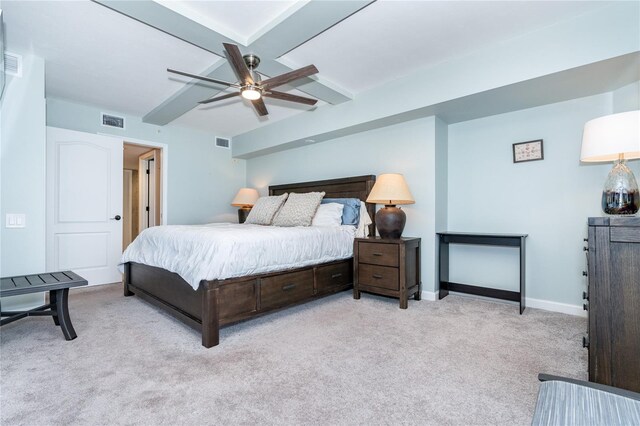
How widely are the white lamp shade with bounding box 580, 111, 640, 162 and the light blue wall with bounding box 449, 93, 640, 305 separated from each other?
1.45m

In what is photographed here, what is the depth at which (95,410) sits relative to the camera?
1494 millimetres

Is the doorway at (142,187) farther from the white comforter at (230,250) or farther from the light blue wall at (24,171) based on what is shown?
the white comforter at (230,250)

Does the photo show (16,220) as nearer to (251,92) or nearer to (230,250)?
(230,250)

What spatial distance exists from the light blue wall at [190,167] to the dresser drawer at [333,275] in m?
2.99

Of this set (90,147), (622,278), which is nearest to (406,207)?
(622,278)

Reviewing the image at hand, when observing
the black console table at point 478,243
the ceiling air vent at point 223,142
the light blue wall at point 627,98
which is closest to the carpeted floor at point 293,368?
the black console table at point 478,243

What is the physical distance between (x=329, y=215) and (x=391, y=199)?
0.86 metres

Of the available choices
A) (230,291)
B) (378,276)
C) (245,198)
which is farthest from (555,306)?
(245,198)

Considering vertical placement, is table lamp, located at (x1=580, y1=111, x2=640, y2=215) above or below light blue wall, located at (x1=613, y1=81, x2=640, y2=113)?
below

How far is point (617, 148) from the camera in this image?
5.31 feet

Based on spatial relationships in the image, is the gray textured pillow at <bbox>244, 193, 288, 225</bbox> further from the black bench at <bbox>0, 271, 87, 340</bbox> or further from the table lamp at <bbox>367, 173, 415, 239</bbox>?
the black bench at <bbox>0, 271, 87, 340</bbox>

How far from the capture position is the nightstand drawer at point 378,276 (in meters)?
3.20

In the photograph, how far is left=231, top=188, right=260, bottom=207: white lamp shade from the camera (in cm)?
534

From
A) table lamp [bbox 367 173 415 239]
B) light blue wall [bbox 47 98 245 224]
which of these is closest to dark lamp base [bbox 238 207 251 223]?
light blue wall [bbox 47 98 245 224]
